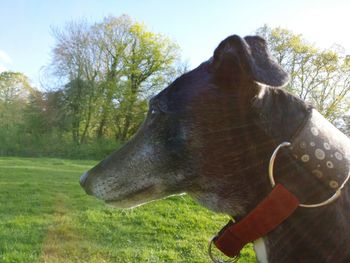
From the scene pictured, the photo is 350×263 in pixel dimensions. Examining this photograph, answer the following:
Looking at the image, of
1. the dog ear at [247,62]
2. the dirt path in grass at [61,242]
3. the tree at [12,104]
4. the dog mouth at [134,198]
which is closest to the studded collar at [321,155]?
the dog ear at [247,62]

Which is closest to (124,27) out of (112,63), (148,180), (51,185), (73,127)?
(112,63)

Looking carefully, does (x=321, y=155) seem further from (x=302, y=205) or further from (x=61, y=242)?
(x=61, y=242)

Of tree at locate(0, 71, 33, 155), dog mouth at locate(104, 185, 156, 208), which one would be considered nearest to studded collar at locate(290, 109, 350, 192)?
dog mouth at locate(104, 185, 156, 208)

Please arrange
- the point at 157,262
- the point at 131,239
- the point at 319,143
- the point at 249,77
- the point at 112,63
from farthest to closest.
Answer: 1. the point at 112,63
2. the point at 131,239
3. the point at 157,262
4. the point at 249,77
5. the point at 319,143

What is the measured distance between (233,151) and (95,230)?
708cm

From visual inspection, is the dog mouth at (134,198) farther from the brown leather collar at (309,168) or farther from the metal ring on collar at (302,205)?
A: the metal ring on collar at (302,205)

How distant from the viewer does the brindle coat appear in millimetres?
2352

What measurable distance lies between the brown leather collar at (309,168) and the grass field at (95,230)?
536 centimetres

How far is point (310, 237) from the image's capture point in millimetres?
2359

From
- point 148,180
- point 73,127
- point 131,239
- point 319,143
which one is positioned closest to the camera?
point 319,143

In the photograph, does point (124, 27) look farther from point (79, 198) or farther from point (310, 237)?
point (310, 237)

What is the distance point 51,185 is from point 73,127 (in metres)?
28.0

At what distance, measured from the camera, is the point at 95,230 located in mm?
9062

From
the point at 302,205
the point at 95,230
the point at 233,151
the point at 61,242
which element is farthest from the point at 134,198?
the point at 95,230
